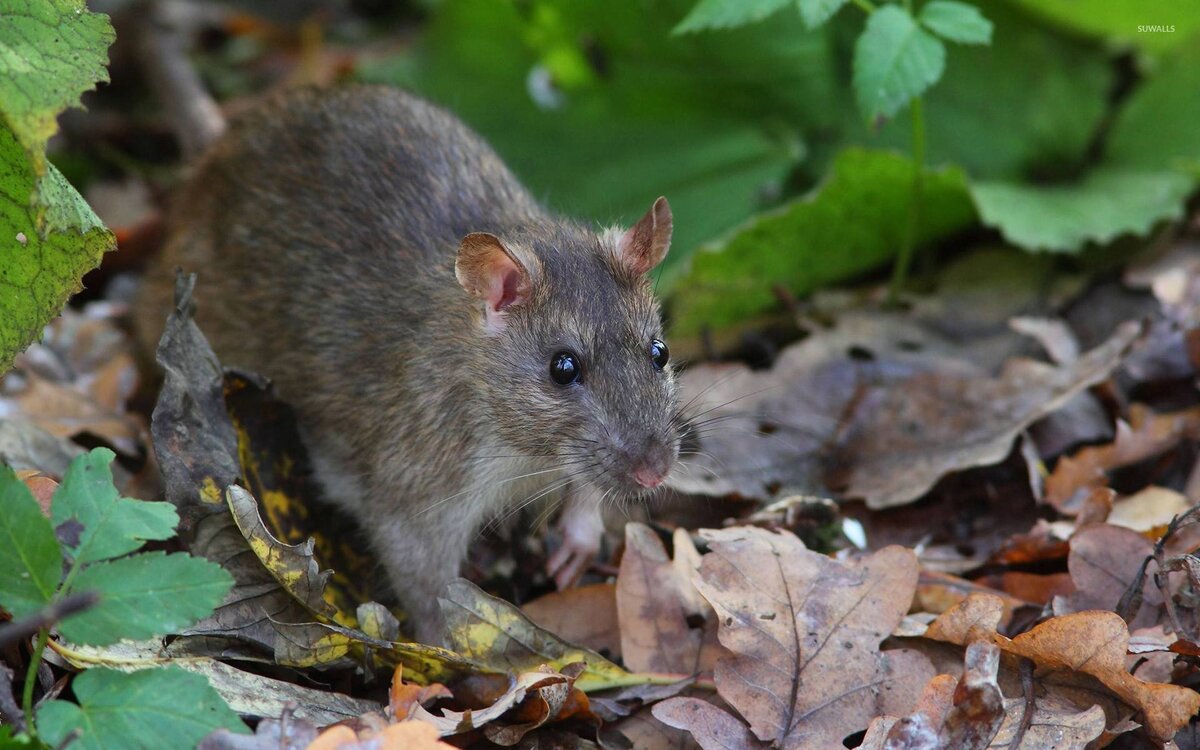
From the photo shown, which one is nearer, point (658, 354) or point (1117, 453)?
point (658, 354)

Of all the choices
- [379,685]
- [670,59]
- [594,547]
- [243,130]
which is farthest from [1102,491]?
[243,130]

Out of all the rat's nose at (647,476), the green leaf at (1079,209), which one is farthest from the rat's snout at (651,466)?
the green leaf at (1079,209)

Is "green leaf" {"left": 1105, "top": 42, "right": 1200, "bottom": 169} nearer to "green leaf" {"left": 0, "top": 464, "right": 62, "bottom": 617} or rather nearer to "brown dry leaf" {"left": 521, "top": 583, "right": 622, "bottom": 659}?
"brown dry leaf" {"left": 521, "top": 583, "right": 622, "bottom": 659}

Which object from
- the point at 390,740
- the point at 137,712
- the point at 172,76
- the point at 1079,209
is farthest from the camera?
the point at 172,76

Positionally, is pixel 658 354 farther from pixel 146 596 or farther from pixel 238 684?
pixel 146 596

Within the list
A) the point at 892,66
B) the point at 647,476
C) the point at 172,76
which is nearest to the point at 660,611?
the point at 647,476

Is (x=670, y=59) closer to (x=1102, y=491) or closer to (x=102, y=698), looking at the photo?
(x=1102, y=491)

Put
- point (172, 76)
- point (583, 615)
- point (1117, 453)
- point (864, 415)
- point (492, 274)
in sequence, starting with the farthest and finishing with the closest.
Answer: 1. point (172, 76)
2. point (864, 415)
3. point (1117, 453)
4. point (492, 274)
5. point (583, 615)

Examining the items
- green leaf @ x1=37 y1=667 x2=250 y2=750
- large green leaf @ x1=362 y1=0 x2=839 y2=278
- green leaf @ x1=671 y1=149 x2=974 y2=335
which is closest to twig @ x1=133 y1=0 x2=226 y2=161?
large green leaf @ x1=362 y1=0 x2=839 y2=278
